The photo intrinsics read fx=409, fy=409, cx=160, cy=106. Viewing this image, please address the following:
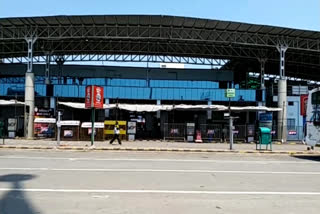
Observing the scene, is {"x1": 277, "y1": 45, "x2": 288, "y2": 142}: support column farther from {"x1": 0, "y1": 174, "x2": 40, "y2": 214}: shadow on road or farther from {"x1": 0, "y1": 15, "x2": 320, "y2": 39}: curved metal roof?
{"x1": 0, "y1": 174, "x2": 40, "y2": 214}: shadow on road

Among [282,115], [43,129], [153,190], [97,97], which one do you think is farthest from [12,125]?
[153,190]

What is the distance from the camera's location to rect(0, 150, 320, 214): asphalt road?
25.0ft

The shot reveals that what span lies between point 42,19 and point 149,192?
107 ft

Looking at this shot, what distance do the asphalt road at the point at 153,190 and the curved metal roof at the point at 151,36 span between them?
2663cm

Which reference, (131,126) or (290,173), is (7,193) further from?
(131,126)

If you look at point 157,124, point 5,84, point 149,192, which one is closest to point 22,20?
point 5,84

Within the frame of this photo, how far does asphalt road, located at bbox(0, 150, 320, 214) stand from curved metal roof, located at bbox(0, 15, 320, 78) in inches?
1048

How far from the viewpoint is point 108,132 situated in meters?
34.3

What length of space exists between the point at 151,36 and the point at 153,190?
34.1 metres

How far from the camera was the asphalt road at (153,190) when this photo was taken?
7.63 m

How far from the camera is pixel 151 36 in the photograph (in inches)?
1666

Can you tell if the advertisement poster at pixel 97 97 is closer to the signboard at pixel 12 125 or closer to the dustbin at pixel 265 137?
the dustbin at pixel 265 137

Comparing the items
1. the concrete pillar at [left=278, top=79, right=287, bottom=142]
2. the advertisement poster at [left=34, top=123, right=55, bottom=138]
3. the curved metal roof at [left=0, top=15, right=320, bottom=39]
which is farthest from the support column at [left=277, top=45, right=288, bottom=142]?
the advertisement poster at [left=34, top=123, right=55, bottom=138]

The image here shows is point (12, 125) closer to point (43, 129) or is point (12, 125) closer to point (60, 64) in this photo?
point (43, 129)
